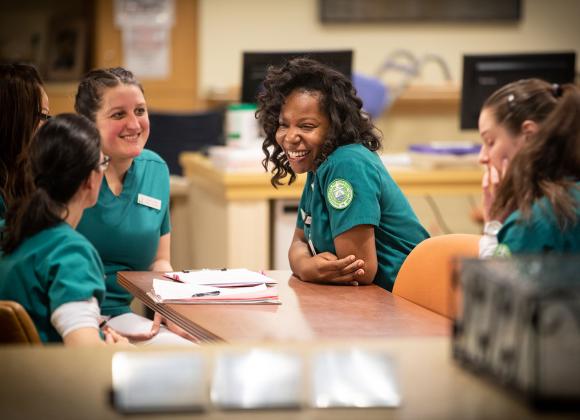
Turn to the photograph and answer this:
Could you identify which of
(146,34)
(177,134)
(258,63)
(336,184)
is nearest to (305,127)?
(336,184)

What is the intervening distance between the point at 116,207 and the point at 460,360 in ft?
6.16

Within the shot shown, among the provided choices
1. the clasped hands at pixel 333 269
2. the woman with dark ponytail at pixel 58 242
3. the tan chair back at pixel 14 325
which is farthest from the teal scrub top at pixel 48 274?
the clasped hands at pixel 333 269

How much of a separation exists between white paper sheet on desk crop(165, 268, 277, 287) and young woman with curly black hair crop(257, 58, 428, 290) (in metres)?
0.14

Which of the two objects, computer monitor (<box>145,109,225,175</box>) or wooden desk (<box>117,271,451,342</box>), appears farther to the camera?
computer monitor (<box>145,109,225,175</box>)

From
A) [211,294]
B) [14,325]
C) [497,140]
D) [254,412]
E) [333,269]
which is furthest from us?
[333,269]

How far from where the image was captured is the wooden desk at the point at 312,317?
1800mm

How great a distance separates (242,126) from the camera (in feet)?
14.2

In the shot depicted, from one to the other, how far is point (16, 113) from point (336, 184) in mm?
863

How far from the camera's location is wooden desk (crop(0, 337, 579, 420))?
2.81 feet

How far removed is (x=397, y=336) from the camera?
1.79m

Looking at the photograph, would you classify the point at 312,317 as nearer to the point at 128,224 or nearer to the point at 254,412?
the point at 128,224

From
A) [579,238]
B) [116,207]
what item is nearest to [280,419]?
[579,238]

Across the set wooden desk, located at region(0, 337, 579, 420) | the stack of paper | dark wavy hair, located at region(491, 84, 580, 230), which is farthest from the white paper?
wooden desk, located at region(0, 337, 579, 420)

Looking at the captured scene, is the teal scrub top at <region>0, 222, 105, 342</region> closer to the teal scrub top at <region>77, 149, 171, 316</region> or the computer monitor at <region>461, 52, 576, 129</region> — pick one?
the teal scrub top at <region>77, 149, 171, 316</region>
